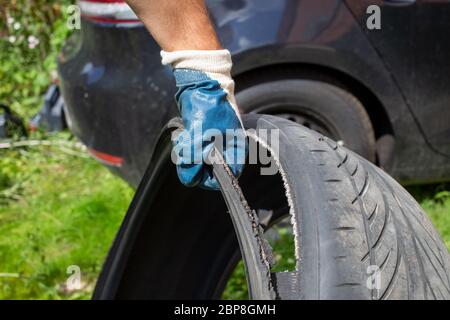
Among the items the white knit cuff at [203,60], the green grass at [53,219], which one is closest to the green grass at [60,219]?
the green grass at [53,219]

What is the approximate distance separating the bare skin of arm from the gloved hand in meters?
0.02

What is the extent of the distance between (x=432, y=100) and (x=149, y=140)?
1.35m

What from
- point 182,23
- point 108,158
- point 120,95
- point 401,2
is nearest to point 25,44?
point 108,158

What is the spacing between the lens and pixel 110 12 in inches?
145

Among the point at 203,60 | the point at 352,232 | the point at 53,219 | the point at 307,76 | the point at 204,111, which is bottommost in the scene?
the point at 352,232

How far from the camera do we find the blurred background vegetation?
3.99 m

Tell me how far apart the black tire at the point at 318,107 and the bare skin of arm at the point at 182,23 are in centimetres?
166

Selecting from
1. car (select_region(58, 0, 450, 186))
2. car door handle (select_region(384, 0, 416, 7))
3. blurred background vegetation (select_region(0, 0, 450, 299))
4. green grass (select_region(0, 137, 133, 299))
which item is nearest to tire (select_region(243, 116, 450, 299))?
car (select_region(58, 0, 450, 186))

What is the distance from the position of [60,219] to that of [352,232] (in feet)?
10.5

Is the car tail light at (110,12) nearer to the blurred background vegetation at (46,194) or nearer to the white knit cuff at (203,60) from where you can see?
the blurred background vegetation at (46,194)

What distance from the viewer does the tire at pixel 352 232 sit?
1.55m

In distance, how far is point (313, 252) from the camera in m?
1.61

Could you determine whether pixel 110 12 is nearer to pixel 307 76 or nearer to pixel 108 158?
pixel 108 158

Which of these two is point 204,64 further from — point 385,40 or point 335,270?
point 385,40
